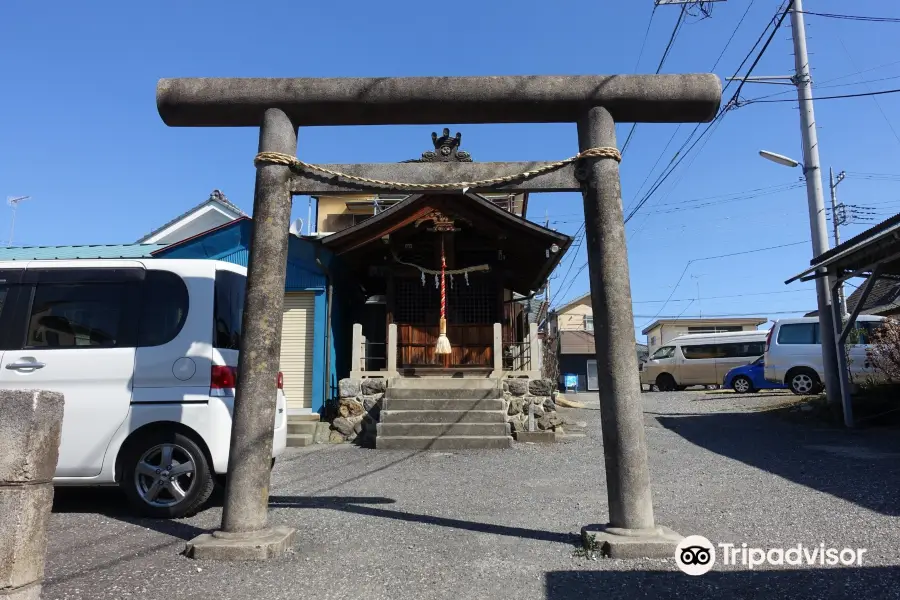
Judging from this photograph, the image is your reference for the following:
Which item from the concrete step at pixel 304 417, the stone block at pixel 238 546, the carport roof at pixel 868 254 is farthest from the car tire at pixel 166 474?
the carport roof at pixel 868 254

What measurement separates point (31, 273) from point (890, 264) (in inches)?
449

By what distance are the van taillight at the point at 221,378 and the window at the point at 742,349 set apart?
20.5 metres

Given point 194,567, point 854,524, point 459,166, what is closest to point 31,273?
point 194,567

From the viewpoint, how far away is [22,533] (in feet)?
7.32

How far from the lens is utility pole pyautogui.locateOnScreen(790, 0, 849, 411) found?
1045cm

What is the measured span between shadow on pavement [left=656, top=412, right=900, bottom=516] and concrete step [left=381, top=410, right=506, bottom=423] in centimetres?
333

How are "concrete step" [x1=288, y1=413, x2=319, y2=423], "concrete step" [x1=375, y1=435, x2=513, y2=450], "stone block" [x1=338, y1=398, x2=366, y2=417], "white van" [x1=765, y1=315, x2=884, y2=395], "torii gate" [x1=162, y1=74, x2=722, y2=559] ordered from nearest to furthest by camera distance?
1. "torii gate" [x1=162, y1=74, x2=722, y2=559]
2. "concrete step" [x1=375, y1=435, x2=513, y2=450]
3. "stone block" [x1=338, y1=398, x2=366, y2=417]
4. "concrete step" [x1=288, y1=413, x2=319, y2=423]
5. "white van" [x1=765, y1=315, x2=884, y2=395]

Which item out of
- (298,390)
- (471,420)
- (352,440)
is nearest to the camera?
(471,420)

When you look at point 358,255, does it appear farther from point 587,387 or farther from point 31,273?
point 587,387

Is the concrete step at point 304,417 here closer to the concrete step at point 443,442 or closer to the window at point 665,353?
the concrete step at point 443,442

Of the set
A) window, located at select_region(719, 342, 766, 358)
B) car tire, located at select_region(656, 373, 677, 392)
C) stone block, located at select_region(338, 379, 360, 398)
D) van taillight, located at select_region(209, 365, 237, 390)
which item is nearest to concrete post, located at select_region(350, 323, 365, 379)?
stone block, located at select_region(338, 379, 360, 398)

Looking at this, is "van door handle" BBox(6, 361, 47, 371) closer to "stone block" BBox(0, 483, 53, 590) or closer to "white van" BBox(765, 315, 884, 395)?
"stone block" BBox(0, 483, 53, 590)

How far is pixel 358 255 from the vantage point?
41.9 feet

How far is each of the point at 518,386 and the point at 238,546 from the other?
7.83 m
